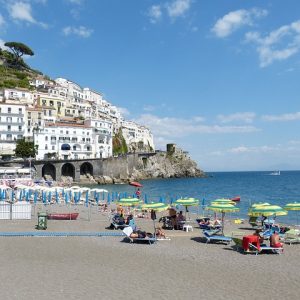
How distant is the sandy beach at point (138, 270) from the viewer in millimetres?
10938

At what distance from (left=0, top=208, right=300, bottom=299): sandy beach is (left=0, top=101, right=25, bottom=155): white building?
7705 centimetres

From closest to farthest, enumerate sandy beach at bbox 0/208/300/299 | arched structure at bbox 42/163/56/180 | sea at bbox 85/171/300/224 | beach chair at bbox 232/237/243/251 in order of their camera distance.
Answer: sandy beach at bbox 0/208/300/299, beach chair at bbox 232/237/243/251, sea at bbox 85/171/300/224, arched structure at bbox 42/163/56/180

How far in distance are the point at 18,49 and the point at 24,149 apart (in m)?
76.8

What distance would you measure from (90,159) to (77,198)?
56976mm

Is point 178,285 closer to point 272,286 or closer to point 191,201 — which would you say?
point 272,286

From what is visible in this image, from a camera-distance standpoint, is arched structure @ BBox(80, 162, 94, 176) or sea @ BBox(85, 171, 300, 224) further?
arched structure @ BBox(80, 162, 94, 176)

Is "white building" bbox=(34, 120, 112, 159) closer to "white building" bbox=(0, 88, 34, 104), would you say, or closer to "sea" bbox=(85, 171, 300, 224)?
"white building" bbox=(0, 88, 34, 104)

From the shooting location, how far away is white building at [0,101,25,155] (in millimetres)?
91500

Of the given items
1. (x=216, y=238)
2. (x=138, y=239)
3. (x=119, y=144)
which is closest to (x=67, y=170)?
(x=119, y=144)

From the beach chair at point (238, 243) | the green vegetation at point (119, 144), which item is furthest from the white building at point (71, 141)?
the beach chair at point (238, 243)

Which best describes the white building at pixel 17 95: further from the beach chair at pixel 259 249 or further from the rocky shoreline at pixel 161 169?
the beach chair at pixel 259 249

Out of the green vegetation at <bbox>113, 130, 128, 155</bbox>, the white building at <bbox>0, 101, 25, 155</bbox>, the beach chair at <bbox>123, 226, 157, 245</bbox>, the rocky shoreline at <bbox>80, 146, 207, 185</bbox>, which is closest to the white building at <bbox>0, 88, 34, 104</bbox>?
the white building at <bbox>0, 101, 25, 155</bbox>

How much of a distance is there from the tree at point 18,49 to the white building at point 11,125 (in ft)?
194

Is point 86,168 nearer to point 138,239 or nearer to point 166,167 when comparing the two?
point 166,167
